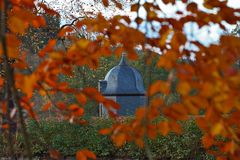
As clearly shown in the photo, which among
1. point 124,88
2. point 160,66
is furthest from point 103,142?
point 160,66

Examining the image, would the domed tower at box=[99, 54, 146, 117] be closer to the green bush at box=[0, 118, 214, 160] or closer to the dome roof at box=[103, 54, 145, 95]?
the dome roof at box=[103, 54, 145, 95]

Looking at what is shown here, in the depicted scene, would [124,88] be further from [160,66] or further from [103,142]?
[160,66]

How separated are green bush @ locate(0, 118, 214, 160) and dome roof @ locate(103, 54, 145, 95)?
2265mm

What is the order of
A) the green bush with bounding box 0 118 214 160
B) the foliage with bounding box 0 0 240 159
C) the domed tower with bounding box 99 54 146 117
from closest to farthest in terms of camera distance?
the foliage with bounding box 0 0 240 159, the green bush with bounding box 0 118 214 160, the domed tower with bounding box 99 54 146 117

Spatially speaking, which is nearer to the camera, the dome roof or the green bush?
the green bush

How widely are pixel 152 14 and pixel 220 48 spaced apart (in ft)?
1.20

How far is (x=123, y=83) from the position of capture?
11055mm

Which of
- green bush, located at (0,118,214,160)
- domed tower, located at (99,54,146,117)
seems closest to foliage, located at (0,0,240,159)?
green bush, located at (0,118,214,160)

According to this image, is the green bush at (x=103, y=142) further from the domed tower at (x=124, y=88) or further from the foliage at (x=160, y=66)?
the foliage at (x=160, y=66)

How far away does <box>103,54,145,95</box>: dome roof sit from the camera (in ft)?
35.7

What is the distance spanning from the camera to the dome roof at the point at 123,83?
10.9m

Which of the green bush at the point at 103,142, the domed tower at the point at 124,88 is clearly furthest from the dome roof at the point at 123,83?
the green bush at the point at 103,142

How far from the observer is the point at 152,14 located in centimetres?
196

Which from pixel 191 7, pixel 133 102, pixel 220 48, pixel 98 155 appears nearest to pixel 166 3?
pixel 191 7
